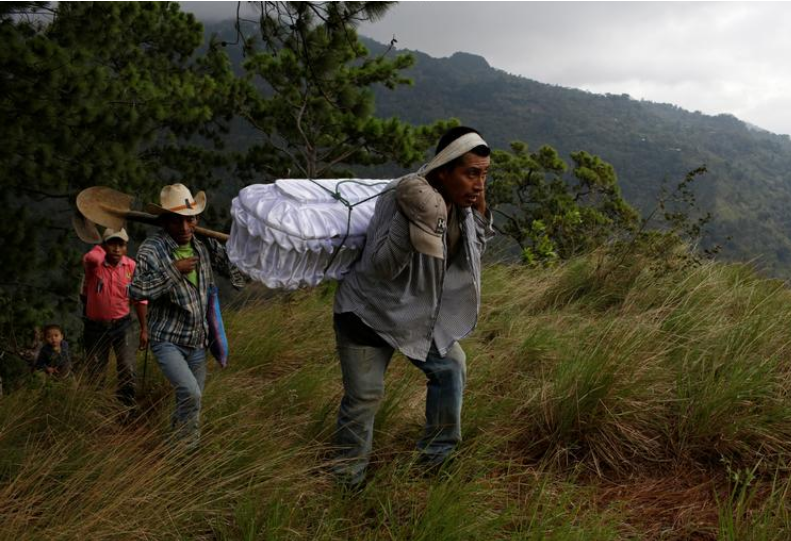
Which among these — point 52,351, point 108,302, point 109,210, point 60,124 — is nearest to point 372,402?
point 109,210

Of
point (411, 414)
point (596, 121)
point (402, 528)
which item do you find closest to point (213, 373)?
point (411, 414)

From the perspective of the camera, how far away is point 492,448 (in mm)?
3160

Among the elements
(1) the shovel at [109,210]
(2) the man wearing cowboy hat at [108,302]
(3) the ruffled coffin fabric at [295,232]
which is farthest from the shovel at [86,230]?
(2) the man wearing cowboy hat at [108,302]

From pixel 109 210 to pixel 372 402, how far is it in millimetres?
1917

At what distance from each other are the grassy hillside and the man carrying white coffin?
0.53 ft

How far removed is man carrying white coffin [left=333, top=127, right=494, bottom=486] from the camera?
105 inches

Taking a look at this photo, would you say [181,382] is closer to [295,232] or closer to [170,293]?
[170,293]

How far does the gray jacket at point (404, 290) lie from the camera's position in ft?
8.81

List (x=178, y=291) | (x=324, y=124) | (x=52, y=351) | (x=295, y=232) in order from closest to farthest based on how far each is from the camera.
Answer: (x=295, y=232)
(x=178, y=291)
(x=52, y=351)
(x=324, y=124)

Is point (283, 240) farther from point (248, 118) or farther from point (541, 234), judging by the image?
point (248, 118)

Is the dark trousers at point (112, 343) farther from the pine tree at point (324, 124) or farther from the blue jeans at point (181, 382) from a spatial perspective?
the pine tree at point (324, 124)

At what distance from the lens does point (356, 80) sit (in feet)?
59.9

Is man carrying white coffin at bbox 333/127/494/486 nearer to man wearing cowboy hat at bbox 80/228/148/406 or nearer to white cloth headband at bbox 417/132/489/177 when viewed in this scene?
white cloth headband at bbox 417/132/489/177

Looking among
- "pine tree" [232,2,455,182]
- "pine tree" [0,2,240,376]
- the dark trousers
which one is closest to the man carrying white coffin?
the dark trousers
